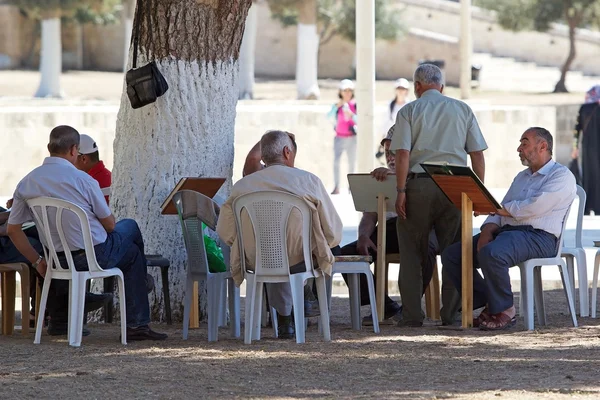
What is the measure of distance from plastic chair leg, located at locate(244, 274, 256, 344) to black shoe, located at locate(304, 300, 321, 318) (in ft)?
1.31

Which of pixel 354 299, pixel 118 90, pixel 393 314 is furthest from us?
pixel 118 90

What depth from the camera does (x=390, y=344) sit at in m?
7.31

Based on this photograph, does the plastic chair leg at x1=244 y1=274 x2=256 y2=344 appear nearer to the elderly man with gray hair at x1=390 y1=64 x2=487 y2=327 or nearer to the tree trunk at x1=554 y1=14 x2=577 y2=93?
the elderly man with gray hair at x1=390 y1=64 x2=487 y2=327

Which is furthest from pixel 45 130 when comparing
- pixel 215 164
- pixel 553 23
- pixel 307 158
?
pixel 553 23

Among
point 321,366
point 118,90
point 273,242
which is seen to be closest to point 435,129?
point 273,242

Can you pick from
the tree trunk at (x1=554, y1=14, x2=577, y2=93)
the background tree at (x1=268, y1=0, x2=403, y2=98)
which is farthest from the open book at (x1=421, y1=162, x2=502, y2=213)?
the tree trunk at (x1=554, y1=14, x2=577, y2=93)

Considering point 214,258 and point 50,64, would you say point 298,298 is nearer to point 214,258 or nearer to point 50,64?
point 214,258

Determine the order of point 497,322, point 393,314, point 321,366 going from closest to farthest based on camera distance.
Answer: point 321,366 < point 497,322 < point 393,314

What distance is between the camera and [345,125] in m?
17.7

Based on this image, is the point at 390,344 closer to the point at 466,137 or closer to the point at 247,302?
the point at 247,302

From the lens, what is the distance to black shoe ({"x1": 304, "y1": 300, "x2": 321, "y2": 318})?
7555mm

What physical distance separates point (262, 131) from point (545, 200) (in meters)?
10.7

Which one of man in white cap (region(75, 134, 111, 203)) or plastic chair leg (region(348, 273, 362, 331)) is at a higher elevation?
man in white cap (region(75, 134, 111, 203))

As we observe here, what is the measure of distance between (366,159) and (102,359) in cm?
605
